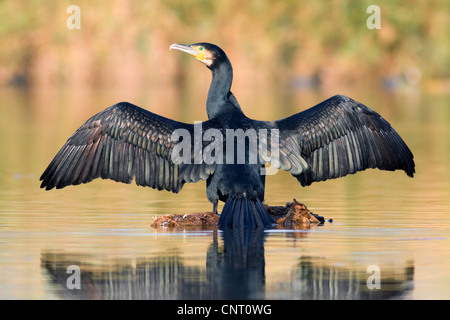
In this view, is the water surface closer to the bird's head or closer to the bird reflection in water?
the bird reflection in water

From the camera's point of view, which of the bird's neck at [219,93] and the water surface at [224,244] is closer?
the water surface at [224,244]

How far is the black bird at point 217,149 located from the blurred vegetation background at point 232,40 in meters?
44.4

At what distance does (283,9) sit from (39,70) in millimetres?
14374

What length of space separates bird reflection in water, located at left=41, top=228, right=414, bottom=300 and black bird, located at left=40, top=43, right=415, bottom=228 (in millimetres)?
2072

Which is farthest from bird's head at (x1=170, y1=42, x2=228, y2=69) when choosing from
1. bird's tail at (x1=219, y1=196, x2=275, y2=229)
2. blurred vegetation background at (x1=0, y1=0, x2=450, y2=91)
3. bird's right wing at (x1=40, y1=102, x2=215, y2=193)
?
blurred vegetation background at (x1=0, y1=0, x2=450, y2=91)

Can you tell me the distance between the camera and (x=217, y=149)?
37.2 ft

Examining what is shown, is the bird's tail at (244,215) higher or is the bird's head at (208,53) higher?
the bird's head at (208,53)

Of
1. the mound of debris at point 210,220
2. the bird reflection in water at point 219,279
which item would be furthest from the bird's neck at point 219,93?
the bird reflection in water at point 219,279

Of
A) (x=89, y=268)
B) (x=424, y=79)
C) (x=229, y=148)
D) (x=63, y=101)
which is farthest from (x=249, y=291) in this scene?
(x=424, y=79)

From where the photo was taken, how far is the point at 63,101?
40906 mm

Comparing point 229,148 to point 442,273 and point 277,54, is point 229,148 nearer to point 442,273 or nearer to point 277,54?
point 442,273

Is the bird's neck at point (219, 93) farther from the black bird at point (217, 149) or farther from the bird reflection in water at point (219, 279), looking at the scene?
the bird reflection in water at point (219, 279)

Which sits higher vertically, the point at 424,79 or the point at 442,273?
the point at 424,79

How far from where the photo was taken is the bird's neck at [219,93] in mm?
11906
